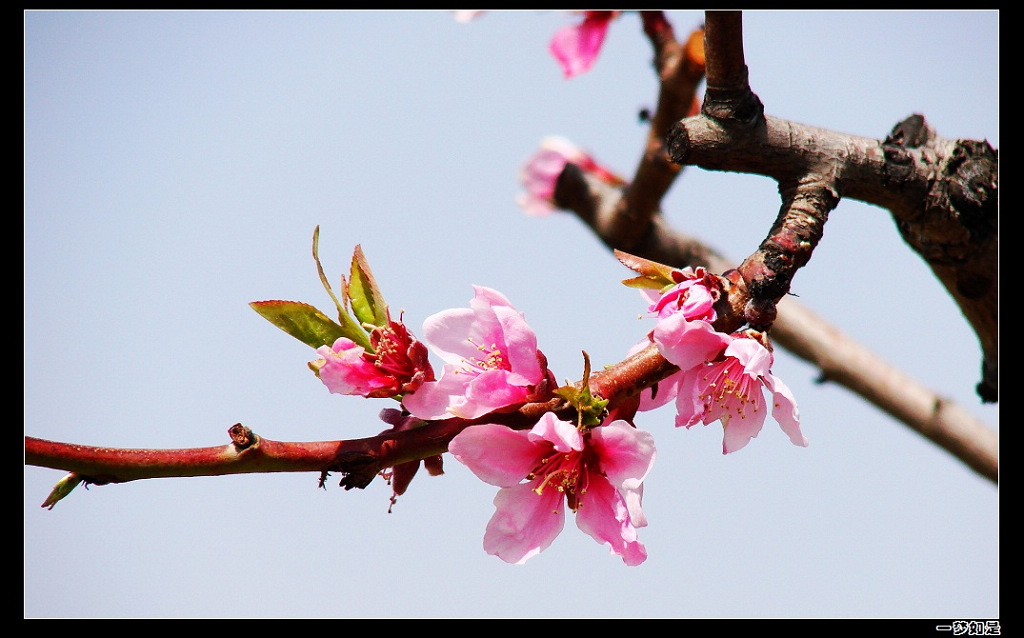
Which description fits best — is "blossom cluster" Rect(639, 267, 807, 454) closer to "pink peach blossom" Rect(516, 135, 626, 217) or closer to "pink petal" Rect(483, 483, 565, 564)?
"pink petal" Rect(483, 483, 565, 564)

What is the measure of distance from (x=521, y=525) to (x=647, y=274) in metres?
0.42

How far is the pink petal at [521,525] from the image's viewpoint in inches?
46.8

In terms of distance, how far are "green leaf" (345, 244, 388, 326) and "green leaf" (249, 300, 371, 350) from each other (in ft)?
0.08

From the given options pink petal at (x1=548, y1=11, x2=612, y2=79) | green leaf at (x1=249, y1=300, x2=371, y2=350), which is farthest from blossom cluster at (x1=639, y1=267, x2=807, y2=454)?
pink petal at (x1=548, y1=11, x2=612, y2=79)

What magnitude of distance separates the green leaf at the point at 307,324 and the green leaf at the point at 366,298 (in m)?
0.02

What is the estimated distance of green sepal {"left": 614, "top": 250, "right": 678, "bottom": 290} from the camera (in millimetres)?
1229

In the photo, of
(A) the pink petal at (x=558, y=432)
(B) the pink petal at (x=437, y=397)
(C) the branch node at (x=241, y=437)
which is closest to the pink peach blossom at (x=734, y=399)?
(A) the pink petal at (x=558, y=432)

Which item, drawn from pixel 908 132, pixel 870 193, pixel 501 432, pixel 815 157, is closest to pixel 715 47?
pixel 815 157

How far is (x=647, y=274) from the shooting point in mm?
1236

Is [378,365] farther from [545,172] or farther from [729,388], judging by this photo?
[545,172]
